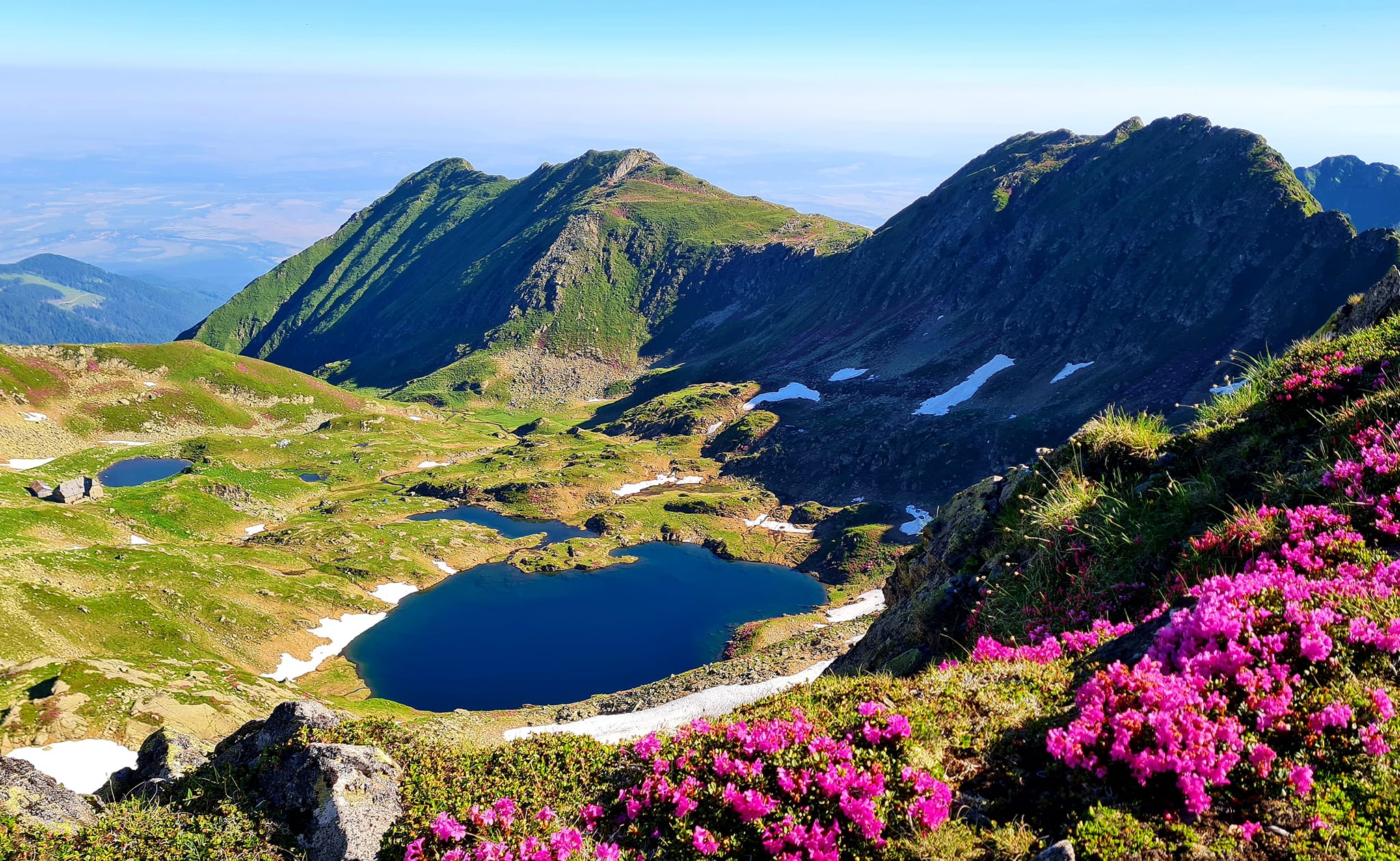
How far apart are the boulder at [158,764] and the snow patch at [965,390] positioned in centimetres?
15384

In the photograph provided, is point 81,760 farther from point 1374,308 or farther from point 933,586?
point 1374,308

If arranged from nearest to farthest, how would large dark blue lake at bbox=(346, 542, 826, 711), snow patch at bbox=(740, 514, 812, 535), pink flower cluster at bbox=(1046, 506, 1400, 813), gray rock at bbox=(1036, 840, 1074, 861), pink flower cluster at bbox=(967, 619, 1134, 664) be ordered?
gray rock at bbox=(1036, 840, 1074, 861) < pink flower cluster at bbox=(1046, 506, 1400, 813) < pink flower cluster at bbox=(967, 619, 1134, 664) < large dark blue lake at bbox=(346, 542, 826, 711) < snow patch at bbox=(740, 514, 812, 535)

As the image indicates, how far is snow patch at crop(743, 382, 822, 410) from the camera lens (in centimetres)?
18688

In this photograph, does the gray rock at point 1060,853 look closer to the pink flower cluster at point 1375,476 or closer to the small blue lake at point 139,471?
the pink flower cluster at point 1375,476

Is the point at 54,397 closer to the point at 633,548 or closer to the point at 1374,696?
the point at 633,548

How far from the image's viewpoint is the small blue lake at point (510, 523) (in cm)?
13600

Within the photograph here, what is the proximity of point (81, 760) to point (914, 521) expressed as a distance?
118 m

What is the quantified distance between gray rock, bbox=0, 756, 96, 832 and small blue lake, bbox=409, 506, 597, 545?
11839cm

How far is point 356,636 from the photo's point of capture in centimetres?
9156

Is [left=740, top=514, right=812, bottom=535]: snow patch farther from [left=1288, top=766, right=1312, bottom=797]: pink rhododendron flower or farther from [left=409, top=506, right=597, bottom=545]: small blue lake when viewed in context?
[left=1288, top=766, right=1312, bottom=797]: pink rhododendron flower

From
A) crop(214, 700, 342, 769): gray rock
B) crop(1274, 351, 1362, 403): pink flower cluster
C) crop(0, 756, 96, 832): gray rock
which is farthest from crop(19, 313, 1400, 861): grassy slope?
crop(0, 756, 96, 832): gray rock

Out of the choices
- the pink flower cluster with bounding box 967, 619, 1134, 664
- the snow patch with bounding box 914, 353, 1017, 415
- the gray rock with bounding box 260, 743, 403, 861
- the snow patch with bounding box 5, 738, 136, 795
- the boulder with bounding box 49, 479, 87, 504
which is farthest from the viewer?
the snow patch with bounding box 914, 353, 1017, 415

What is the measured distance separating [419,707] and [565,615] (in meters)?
27.8

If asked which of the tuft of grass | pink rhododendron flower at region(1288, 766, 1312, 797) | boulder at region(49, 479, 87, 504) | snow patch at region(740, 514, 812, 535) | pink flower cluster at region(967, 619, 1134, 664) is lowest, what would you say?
snow patch at region(740, 514, 812, 535)
